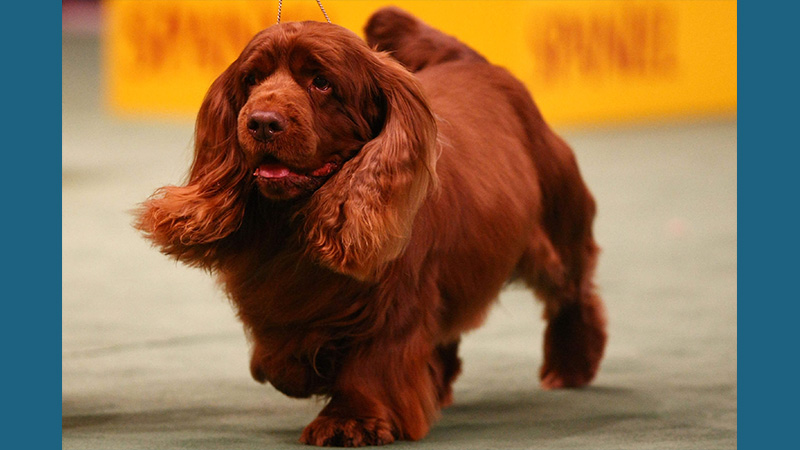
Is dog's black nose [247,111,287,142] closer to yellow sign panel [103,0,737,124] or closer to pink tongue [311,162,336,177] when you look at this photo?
pink tongue [311,162,336,177]

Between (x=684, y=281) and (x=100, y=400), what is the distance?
131 inches

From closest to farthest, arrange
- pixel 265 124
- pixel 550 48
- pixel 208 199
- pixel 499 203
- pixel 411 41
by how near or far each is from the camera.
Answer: pixel 265 124
pixel 208 199
pixel 499 203
pixel 411 41
pixel 550 48

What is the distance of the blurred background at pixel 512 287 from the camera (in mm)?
3531

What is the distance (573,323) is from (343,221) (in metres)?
1.59

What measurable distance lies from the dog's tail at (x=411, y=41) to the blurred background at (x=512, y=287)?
42 centimetres

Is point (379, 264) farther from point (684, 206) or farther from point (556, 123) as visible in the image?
point (556, 123)

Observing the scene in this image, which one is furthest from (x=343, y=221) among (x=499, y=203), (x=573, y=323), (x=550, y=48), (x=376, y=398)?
(x=550, y=48)

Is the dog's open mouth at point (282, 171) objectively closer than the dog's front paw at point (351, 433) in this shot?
Yes

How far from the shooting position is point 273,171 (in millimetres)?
2814

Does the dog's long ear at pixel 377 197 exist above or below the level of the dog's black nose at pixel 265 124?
below

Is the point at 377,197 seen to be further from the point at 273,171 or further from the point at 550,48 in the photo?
the point at 550,48

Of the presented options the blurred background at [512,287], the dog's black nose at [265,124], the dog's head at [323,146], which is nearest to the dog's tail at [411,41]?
the blurred background at [512,287]

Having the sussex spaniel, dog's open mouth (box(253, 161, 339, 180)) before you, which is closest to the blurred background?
the sussex spaniel

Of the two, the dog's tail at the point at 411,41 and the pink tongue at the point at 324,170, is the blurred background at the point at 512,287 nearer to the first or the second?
the dog's tail at the point at 411,41
